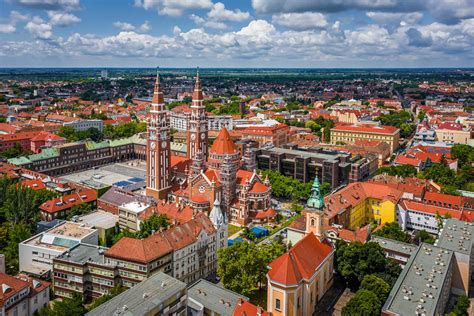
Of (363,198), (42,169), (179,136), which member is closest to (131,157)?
(179,136)

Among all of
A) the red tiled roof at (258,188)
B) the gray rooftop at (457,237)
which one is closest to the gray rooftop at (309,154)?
the red tiled roof at (258,188)

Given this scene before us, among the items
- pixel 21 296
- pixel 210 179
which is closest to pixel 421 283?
pixel 21 296

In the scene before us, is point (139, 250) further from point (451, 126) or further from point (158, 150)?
point (451, 126)

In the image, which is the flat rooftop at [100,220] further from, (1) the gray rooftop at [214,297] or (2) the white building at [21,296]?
(1) the gray rooftop at [214,297]

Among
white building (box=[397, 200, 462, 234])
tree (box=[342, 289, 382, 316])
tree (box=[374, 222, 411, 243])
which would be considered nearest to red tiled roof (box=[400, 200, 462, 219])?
white building (box=[397, 200, 462, 234])

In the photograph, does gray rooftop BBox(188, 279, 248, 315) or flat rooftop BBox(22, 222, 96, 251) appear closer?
gray rooftop BBox(188, 279, 248, 315)

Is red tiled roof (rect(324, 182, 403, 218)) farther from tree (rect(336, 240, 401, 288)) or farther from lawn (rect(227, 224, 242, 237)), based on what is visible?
lawn (rect(227, 224, 242, 237))

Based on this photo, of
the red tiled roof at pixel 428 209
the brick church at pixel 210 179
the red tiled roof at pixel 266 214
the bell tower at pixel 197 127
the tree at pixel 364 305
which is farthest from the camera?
the bell tower at pixel 197 127
